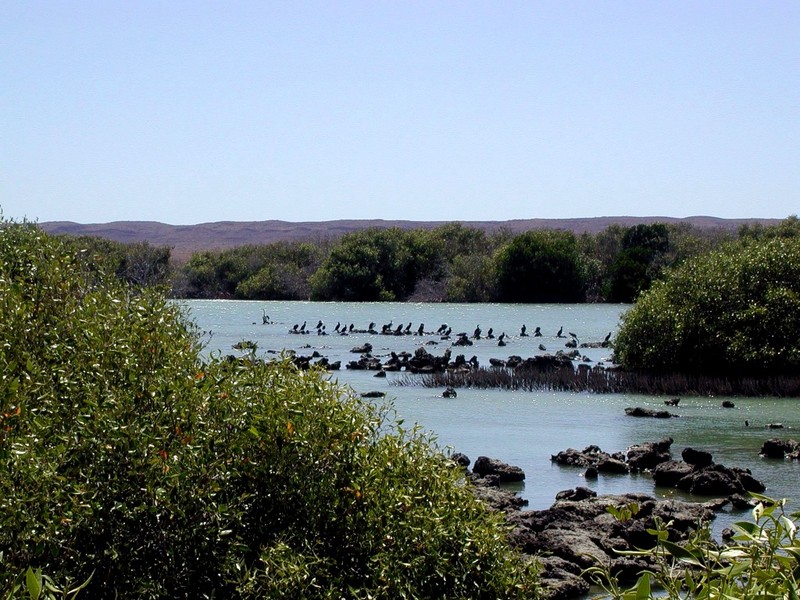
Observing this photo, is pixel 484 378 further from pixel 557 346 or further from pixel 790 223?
pixel 790 223

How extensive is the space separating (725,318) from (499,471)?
17.1 meters

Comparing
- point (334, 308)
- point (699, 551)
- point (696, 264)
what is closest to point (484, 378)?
point (696, 264)

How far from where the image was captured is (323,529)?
732 centimetres

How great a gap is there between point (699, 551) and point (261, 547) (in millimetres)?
4500

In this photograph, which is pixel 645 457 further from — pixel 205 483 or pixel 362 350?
pixel 362 350

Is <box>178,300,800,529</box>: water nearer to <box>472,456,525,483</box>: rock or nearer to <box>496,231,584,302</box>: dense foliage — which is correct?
<box>472,456,525,483</box>: rock

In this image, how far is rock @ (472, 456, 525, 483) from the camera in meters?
18.1

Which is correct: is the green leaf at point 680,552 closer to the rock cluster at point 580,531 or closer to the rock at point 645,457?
the rock cluster at point 580,531

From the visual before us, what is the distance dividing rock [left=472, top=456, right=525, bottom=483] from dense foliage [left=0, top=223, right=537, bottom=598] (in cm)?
997

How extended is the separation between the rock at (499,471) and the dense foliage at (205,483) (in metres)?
9.97

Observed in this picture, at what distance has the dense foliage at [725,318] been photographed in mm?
32344

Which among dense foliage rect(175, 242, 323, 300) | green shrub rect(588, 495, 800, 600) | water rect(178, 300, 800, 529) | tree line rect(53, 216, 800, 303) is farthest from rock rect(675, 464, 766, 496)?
dense foliage rect(175, 242, 323, 300)

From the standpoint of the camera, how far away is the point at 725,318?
33000 millimetres

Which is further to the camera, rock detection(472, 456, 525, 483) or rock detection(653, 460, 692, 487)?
rock detection(472, 456, 525, 483)
